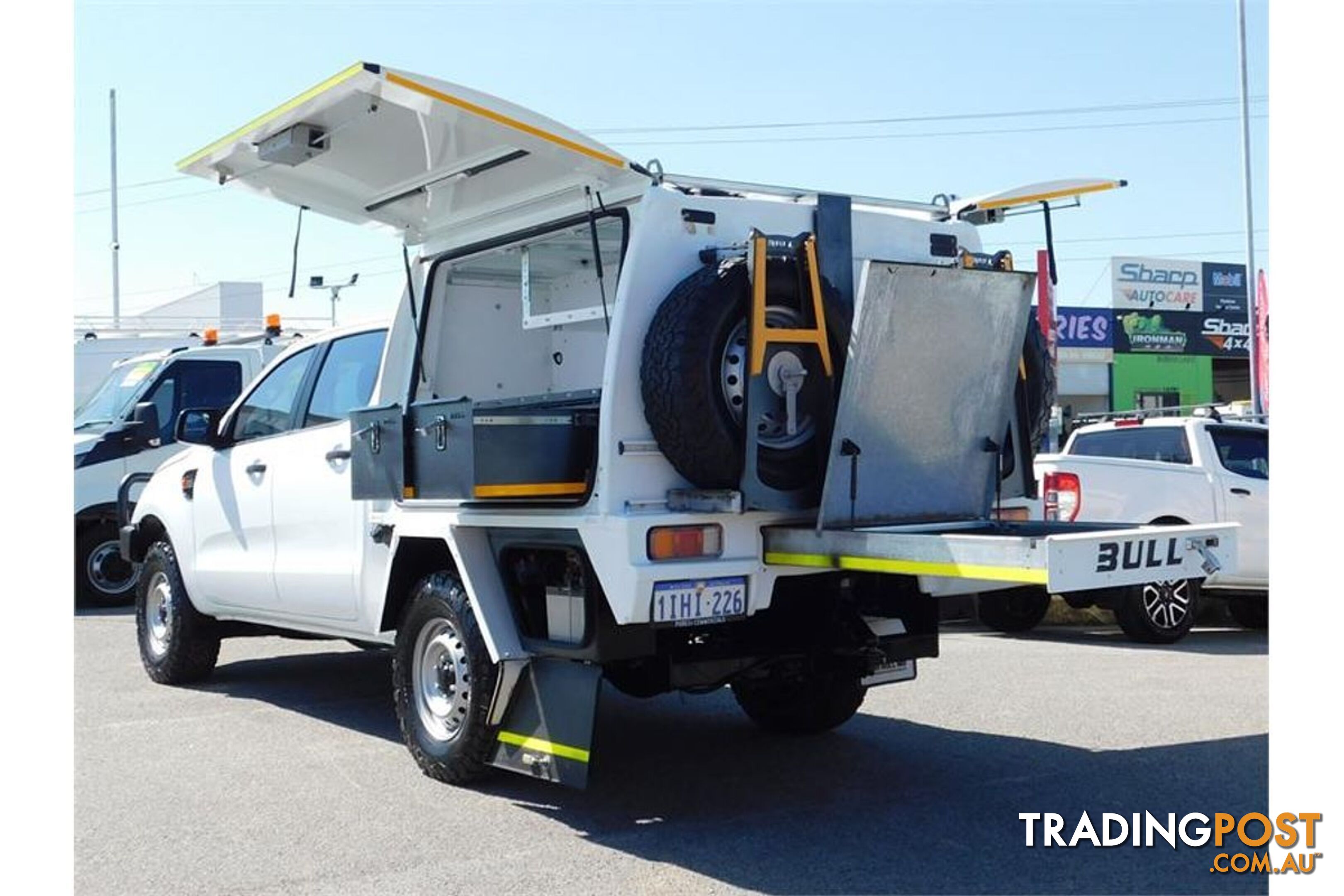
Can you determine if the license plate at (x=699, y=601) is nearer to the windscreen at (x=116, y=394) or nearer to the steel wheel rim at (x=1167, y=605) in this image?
the steel wheel rim at (x=1167, y=605)

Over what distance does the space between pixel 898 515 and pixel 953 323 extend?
820 millimetres

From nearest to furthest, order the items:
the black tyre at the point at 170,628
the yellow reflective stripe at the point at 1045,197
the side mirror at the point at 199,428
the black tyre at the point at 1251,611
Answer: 1. the yellow reflective stripe at the point at 1045,197
2. the side mirror at the point at 199,428
3. the black tyre at the point at 170,628
4. the black tyre at the point at 1251,611

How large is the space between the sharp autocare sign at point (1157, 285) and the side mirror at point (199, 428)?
37.7 metres

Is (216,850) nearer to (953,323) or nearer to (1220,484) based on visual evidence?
(953,323)

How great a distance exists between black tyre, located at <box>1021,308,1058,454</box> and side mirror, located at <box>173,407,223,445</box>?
4777 mm

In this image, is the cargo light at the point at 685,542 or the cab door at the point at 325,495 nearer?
the cargo light at the point at 685,542

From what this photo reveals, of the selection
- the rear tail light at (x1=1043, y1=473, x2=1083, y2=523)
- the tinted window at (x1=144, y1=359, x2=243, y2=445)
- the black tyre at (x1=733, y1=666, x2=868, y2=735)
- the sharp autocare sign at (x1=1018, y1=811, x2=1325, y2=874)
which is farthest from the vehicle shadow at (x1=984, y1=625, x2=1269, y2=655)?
the tinted window at (x1=144, y1=359, x2=243, y2=445)

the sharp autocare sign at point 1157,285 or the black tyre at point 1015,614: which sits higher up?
the sharp autocare sign at point 1157,285

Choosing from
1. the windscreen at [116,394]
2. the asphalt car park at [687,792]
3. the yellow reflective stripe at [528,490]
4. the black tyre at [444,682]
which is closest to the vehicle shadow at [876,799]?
the asphalt car park at [687,792]

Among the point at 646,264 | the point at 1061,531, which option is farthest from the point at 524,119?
the point at 1061,531

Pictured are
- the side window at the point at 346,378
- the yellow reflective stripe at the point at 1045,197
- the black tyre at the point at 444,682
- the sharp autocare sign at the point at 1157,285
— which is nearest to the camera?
the black tyre at the point at 444,682

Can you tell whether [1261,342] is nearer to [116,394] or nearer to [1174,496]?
[1174,496]

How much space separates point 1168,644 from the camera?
35.7ft

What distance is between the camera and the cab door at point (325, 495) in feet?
23.6
